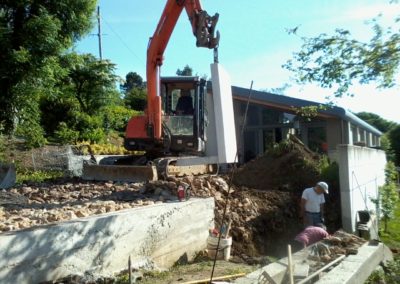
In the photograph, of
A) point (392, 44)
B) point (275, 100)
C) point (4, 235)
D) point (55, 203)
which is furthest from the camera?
point (275, 100)

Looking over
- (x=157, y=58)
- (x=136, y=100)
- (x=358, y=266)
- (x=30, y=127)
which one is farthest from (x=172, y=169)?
(x=136, y=100)

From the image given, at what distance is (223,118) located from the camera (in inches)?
253

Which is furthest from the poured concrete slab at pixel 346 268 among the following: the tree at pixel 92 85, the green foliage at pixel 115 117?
the green foliage at pixel 115 117

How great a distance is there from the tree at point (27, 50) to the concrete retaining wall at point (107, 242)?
1033cm

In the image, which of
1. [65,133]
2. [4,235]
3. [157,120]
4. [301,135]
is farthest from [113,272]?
[65,133]

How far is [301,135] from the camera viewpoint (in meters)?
21.3

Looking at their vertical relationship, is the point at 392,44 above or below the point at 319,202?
above

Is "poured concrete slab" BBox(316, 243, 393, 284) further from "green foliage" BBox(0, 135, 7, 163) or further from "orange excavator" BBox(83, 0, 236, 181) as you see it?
"green foliage" BBox(0, 135, 7, 163)

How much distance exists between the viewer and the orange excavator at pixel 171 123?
11664mm

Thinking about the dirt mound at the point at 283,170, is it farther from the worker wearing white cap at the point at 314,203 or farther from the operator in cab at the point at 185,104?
the worker wearing white cap at the point at 314,203

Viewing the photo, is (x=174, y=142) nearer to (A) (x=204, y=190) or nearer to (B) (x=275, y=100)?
(A) (x=204, y=190)

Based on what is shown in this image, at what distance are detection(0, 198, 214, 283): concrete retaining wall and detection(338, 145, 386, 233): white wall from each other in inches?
142

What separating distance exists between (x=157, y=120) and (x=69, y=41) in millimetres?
8312

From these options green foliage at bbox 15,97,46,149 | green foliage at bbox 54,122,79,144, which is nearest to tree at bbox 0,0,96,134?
green foliage at bbox 15,97,46,149
